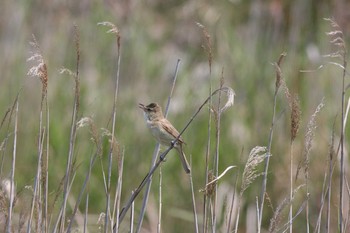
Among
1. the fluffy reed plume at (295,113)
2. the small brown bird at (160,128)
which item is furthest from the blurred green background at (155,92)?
the fluffy reed plume at (295,113)

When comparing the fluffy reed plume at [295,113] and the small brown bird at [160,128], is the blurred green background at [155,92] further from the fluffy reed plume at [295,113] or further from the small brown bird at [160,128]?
the fluffy reed plume at [295,113]

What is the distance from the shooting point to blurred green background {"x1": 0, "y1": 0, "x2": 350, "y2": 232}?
20.2ft

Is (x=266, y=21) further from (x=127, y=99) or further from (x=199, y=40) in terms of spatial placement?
(x=127, y=99)

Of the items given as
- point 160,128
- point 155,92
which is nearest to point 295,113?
point 160,128

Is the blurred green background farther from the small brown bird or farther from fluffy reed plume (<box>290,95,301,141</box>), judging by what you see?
fluffy reed plume (<box>290,95,301,141</box>)

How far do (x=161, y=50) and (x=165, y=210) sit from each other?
240 cm

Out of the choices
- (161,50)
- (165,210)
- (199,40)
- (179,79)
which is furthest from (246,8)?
(165,210)

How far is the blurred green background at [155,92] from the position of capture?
6.17m

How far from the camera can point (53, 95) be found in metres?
6.64

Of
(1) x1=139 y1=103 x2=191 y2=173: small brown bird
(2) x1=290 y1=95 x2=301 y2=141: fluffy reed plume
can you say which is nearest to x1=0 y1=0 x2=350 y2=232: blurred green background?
(1) x1=139 y1=103 x2=191 y2=173: small brown bird

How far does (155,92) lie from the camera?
665cm

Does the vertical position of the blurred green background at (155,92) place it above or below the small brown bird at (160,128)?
above

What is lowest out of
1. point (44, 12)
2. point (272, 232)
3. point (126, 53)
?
point (272, 232)

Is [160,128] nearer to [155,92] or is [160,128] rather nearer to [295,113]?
[295,113]
